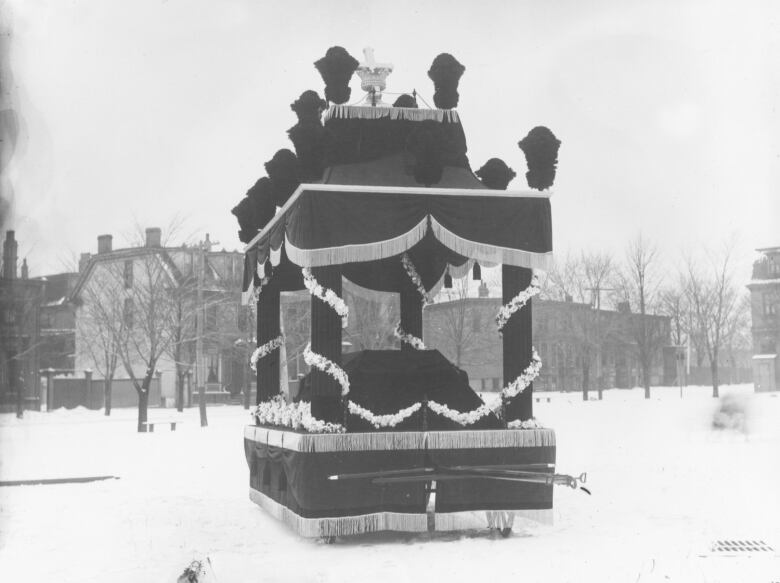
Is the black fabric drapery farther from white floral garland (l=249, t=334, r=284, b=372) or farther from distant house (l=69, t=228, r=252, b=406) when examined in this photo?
distant house (l=69, t=228, r=252, b=406)

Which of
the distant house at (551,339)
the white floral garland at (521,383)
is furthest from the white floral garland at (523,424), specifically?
the distant house at (551,339)

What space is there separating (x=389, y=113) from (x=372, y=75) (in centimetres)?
74

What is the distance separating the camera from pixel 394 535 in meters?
10.8

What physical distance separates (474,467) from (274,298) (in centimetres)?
466

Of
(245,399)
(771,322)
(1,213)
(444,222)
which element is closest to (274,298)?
(444,222)

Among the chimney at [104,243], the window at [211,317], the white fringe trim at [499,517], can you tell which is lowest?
the white fringe trim at [499,517]

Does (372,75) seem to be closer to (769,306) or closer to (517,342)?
(517,342)

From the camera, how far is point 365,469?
1024 centimetres

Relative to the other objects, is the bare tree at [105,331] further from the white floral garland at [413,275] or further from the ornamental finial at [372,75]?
the ornamental finial at [372,75]

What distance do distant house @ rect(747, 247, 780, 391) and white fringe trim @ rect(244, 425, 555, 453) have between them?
44.4m

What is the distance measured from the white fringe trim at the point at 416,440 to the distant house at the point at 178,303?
24.2 meters

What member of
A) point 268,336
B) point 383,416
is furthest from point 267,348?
point 383,416

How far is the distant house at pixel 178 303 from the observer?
36.0m

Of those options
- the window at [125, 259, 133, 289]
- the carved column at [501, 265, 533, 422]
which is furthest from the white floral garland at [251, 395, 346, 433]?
the window at [125, 259, 133, 289]
